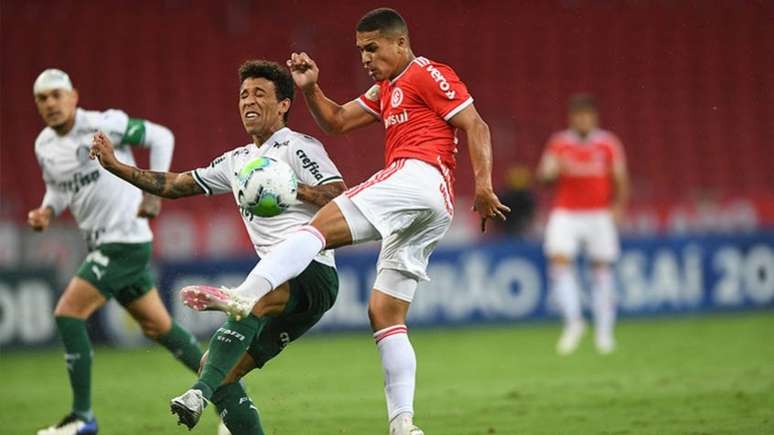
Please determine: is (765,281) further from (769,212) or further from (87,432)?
(87,432)

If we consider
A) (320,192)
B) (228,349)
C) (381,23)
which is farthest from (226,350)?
(381,23)

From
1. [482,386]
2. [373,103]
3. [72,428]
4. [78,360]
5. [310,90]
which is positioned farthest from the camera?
[482,386]

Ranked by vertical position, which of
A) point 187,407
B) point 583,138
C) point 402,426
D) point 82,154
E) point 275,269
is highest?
point 583,138

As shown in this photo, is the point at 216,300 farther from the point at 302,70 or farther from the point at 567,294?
the point at 567,294

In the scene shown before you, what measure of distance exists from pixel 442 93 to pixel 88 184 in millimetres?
3151

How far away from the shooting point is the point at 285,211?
6.41 metres

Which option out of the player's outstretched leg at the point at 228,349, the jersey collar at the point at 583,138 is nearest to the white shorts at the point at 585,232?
the jersey collar at the point at 583,138

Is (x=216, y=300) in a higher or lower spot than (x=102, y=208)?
lower

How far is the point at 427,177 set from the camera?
6.34 metres

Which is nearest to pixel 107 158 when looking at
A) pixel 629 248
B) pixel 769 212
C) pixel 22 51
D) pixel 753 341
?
pixel 753 341

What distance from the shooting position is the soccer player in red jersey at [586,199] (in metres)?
13.6

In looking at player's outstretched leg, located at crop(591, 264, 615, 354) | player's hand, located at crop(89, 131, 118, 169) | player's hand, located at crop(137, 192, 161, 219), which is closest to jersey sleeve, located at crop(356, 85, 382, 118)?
player's hand, located at crop(89, 131, 118, 169)

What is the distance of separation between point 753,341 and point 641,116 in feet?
Answer: 31.4

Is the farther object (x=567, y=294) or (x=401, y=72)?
(x=567, y=294)
